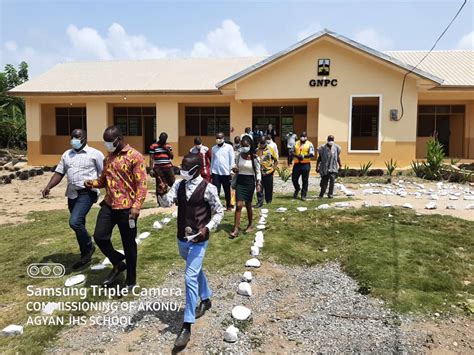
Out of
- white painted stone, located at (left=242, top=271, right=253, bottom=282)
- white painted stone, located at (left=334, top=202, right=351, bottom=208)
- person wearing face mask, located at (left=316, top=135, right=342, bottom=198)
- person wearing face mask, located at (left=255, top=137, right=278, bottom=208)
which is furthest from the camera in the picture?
person wearing face mask, located at (left=316, top=135, right=342, bottom=198)

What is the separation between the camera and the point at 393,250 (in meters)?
5.64

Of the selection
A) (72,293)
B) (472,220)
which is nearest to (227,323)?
(72,293)

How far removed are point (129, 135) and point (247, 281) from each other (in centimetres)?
1728

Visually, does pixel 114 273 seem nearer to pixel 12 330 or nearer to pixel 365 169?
pixel 12 330

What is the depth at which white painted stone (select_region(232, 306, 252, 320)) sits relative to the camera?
3967 millimetres

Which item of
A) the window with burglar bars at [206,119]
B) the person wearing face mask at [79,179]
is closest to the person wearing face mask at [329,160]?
the person wearing face mask at [79,179]

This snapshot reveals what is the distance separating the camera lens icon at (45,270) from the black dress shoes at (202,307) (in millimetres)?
2144

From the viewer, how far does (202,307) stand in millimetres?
4090

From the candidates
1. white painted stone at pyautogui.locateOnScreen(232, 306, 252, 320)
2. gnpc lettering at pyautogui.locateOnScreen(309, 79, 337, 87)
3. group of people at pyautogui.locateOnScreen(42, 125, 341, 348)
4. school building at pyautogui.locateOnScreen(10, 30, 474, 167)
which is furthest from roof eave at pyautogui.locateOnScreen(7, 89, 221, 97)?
white painted stone at pyautogui.locateOnScreen(232, 306, 252, 320)

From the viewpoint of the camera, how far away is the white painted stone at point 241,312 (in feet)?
13.0

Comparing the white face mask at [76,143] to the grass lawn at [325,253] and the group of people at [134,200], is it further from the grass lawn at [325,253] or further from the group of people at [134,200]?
the grass lawn at [325,253]

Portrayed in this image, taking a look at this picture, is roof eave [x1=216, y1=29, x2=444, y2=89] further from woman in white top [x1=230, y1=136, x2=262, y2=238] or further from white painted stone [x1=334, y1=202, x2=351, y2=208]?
woman in white top [x1=230, y1=136, x2=262, y2=238]

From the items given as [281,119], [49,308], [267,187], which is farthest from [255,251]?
[281,119]

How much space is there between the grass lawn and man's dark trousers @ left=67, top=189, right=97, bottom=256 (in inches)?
14.1
